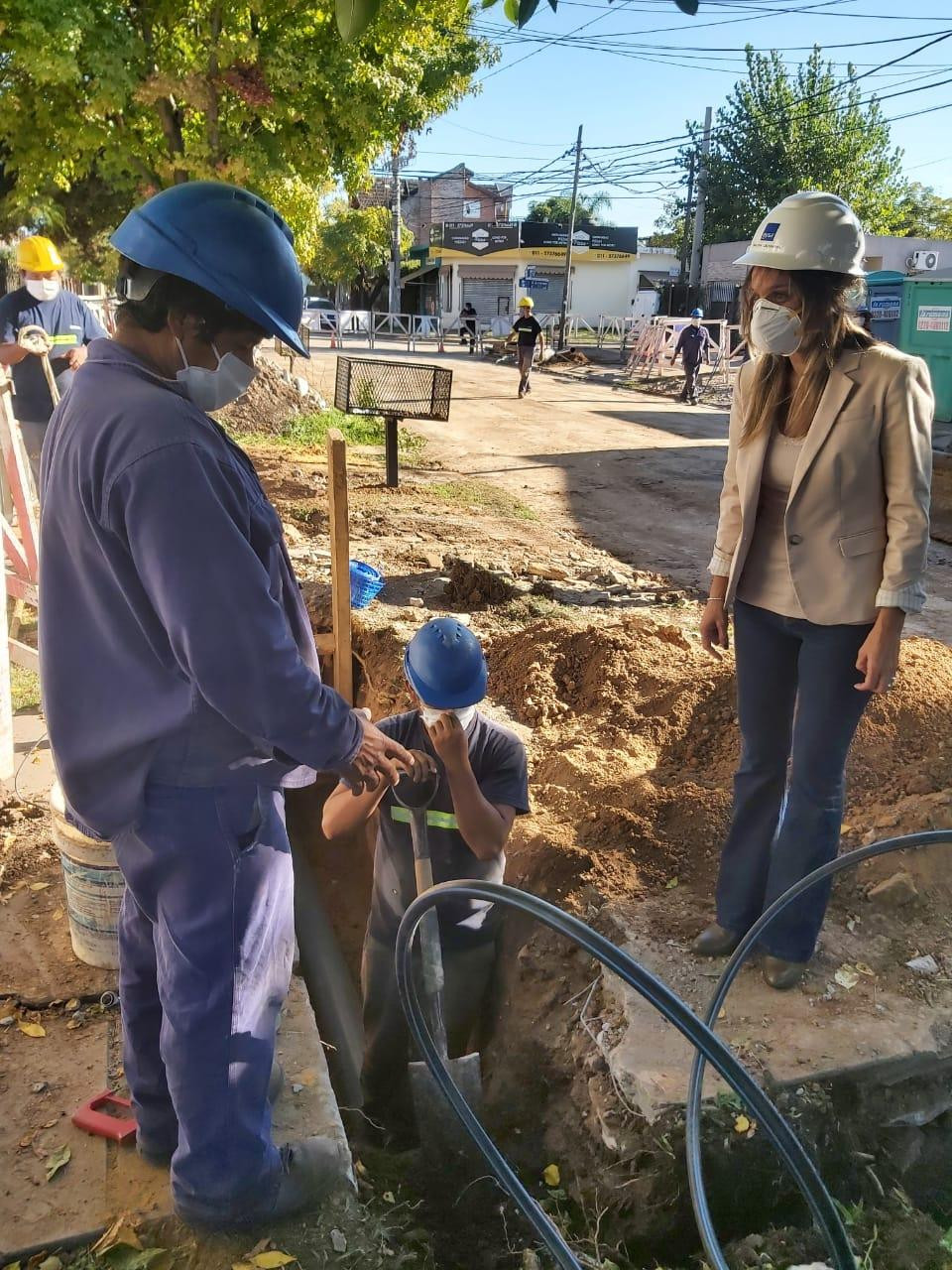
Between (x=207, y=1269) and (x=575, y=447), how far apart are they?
13241 mm

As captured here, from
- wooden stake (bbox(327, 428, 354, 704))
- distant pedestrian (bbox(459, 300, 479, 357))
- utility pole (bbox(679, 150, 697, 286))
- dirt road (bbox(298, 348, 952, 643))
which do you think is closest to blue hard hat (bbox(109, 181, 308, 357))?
wooden stake (bbox(327, 428, 354, 704))

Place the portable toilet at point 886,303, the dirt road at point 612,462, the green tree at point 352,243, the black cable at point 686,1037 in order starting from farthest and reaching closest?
the green tree at point 352,243 < the portable toilet at point 886,303 < the dirt road at point 612,462 < the black cable at point 686,1037

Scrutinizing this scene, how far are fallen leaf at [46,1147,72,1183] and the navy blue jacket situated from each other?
0.99 meters

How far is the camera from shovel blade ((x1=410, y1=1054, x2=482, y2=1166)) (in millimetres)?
2951

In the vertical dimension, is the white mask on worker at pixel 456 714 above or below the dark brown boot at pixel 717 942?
above

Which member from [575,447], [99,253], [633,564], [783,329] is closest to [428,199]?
[99,253]

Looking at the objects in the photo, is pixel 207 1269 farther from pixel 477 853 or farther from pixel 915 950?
pixel 915 950

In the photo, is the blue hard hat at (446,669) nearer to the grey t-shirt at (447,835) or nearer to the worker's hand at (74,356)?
the grey t-shirt at (447,835)

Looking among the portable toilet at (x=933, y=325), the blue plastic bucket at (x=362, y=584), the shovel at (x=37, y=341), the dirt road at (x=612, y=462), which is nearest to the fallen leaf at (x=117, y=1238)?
the blue plastic bucket at (x=362, y=584)

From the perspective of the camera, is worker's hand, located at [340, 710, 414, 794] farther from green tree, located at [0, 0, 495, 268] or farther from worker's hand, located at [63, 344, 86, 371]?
green tree, located at [0, 0, 495, 268]

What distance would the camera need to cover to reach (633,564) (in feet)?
27.6

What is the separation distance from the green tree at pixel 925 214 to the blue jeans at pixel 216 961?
58591 millimetres

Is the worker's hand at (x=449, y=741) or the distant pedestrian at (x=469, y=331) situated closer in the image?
A: the worker's hand at (x=449, y=741)

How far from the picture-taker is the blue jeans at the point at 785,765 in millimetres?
2691
